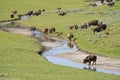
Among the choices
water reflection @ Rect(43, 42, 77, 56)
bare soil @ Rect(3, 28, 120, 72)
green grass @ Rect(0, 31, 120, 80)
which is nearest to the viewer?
green grass @ Rect(0, 31, 120, 80)

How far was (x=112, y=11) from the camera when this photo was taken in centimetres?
7019

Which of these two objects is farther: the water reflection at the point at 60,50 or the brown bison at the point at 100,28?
the brown bison at the point at 100,28

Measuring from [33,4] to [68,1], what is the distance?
9.31 m

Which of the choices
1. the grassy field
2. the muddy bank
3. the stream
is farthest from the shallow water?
the grassy field

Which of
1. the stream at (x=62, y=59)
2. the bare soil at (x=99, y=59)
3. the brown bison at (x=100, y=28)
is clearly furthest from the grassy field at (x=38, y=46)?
the bare soil at (x=99, y=59)

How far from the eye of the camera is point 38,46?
159 ft

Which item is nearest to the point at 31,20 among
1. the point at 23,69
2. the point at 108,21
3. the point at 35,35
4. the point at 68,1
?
the point at 35,35

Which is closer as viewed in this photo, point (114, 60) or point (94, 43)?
point (114, 60)

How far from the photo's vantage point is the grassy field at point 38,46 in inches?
1246

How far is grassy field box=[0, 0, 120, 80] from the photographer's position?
31.6m

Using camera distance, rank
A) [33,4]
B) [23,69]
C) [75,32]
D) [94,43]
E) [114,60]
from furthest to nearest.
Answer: [33,4] → [75,32] → [94,43] → [114,60] → [23,69]

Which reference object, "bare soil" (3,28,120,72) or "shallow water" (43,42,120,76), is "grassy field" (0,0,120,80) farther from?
"bare soil" (3,28,120,72)

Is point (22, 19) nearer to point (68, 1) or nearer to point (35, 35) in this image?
point (35, 35)

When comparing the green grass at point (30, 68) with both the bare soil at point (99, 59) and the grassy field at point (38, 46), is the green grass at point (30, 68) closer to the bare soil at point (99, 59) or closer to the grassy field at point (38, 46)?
the grassy field at point (38, 46)
